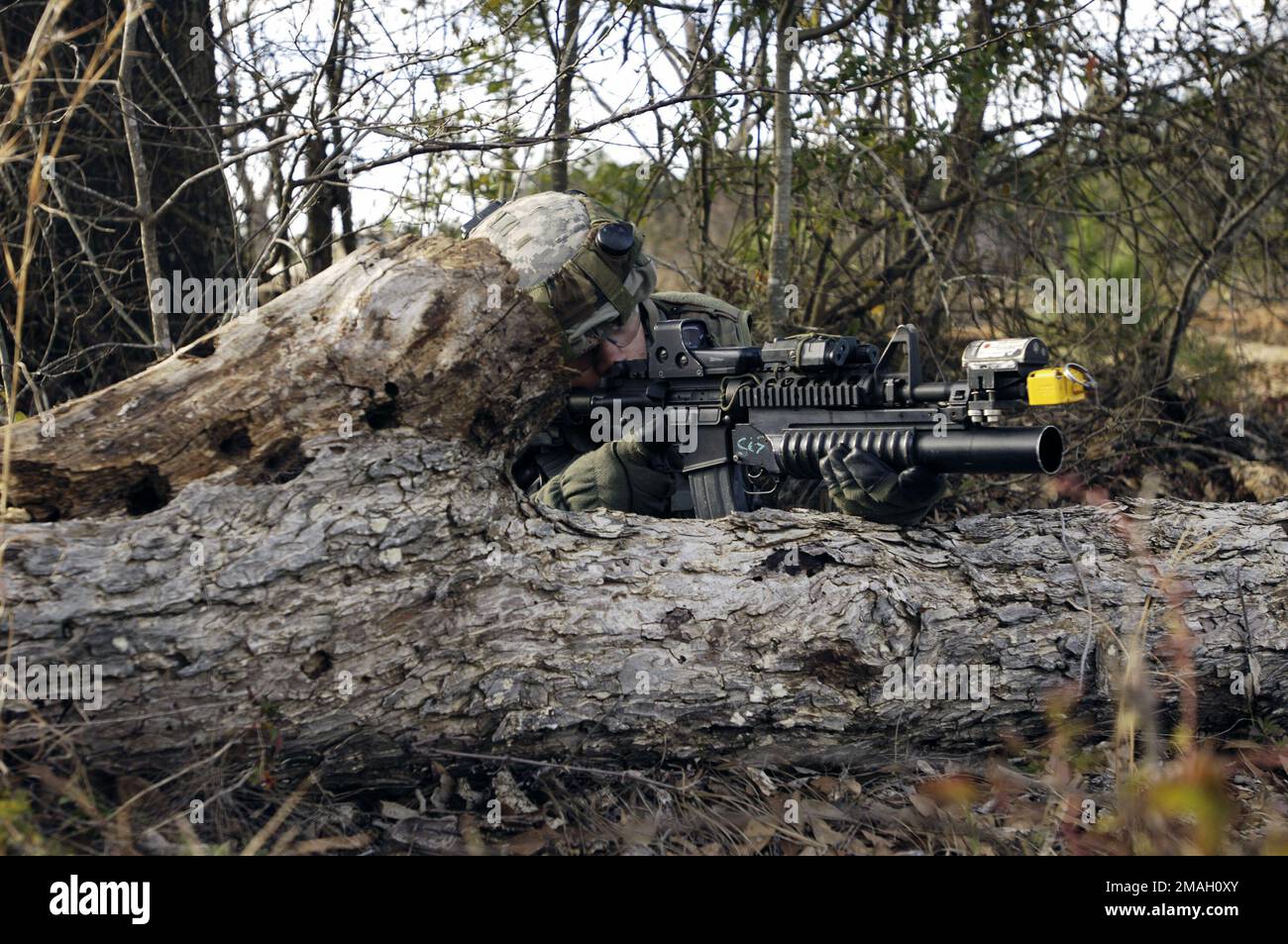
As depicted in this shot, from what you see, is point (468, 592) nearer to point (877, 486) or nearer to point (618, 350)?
point (877, 486)

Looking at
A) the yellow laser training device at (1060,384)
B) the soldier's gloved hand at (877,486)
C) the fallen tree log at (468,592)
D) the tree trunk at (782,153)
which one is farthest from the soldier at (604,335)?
the tree trunk at (782,153)

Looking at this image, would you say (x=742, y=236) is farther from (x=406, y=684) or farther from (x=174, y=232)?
(x=406, y=684)

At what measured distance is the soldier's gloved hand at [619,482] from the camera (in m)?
4.56

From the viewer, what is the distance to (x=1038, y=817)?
2975mm

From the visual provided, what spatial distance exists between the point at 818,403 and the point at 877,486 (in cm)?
39

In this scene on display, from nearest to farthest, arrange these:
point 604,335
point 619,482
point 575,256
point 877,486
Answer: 1. point 877,486
2. point 575,256
3. point 604,335
4. point 619,482

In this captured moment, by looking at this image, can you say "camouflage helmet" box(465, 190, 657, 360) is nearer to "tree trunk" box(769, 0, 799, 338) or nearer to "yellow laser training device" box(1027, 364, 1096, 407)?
"yellow laser training device" box(1027, 364, 1096, 407)

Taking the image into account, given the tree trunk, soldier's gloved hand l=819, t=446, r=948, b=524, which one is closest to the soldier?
soldier's gloved hand l=819, t=446, r=948, b=524

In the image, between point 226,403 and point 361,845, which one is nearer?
point 361,845

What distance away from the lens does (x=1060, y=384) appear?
304cm

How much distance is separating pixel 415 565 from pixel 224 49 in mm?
2801

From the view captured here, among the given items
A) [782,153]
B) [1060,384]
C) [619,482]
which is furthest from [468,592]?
[782,153]

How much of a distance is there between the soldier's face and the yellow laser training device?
5.77 ft
